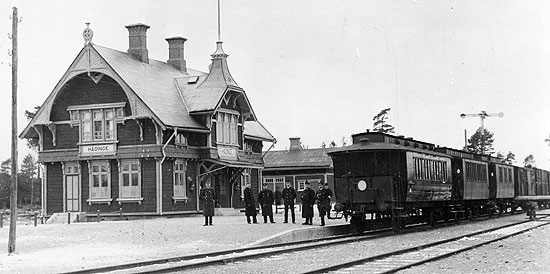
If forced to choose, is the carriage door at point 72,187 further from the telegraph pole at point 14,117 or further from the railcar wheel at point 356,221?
the telegraph pole at point 14,117

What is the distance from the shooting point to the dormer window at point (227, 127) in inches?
1733

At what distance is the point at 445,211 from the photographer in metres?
31.8

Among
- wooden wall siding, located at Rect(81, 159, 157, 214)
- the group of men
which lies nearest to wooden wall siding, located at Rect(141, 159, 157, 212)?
wooden wall siding, located at Rect(81, 159, 157, 214)

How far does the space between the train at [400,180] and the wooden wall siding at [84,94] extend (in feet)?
55.9

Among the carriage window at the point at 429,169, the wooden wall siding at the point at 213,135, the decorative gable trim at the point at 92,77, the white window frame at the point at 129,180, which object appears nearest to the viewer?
the carriage window at the point at 429,169

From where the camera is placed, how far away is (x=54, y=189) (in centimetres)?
4297

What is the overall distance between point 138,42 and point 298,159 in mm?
28534

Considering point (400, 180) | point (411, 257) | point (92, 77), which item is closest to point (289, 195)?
point (400, 180)

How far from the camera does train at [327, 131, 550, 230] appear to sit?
86.4ft

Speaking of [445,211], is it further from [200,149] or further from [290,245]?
[200,149]

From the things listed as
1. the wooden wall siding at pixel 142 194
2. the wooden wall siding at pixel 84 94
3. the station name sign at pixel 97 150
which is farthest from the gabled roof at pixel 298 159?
the station name sign at pixel 97 150

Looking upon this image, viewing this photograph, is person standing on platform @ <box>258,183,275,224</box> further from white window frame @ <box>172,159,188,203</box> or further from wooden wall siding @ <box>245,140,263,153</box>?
wooden wall siding @ <box>245,140,263,153</box>

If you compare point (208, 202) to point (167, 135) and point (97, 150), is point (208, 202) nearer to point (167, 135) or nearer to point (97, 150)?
point (167, 135)

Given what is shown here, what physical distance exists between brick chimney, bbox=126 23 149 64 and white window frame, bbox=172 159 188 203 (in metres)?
6.87
